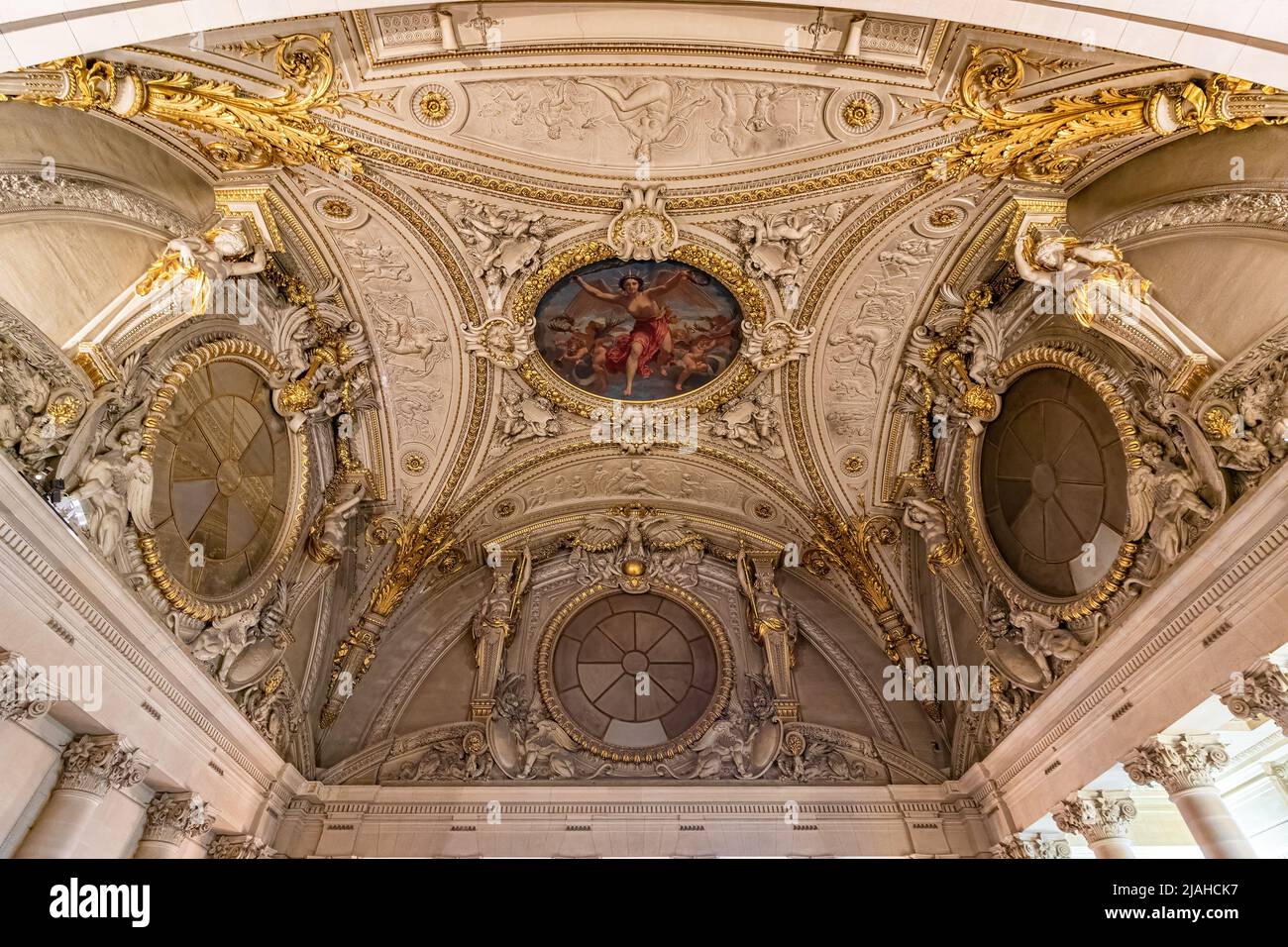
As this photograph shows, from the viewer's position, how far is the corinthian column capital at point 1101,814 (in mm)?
7723

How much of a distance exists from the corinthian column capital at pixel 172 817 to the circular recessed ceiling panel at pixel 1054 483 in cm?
974

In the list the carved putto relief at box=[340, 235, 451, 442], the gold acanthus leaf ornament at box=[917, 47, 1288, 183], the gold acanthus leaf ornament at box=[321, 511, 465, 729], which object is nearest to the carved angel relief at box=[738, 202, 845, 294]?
the gold acanthus leaf ornament at box=[917, 47, 1288, 183]

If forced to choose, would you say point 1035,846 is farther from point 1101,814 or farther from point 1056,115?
point 1056,115

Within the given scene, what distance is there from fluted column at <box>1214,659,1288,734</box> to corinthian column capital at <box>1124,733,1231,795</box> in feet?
3.06

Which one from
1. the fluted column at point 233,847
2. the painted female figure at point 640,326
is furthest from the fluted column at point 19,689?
the painted female figure at point 640,326

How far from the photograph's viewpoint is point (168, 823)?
7.40m

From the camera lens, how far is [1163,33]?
387cm

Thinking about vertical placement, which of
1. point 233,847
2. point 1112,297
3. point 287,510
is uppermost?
point 287,510

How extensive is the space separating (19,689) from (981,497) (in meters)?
10.3

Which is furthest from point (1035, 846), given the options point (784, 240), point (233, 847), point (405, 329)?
point (405, 329)
